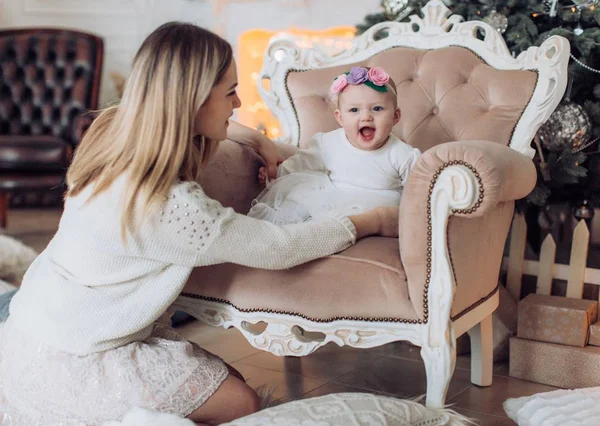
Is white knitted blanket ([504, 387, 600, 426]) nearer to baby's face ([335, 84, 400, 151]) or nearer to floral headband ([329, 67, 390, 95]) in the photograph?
baby's face ([335, 84, 400, 151])

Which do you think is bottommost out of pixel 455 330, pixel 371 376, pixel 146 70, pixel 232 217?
pixel 371 376

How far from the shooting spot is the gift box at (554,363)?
2.23 m

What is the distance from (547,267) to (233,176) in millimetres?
1170

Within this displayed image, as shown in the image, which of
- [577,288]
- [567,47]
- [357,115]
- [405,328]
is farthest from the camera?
[577,288]

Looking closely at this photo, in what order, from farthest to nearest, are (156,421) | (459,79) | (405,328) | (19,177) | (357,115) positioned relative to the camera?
(19,177) < (459,79) < (357,115) < (405,328) < (156,421)

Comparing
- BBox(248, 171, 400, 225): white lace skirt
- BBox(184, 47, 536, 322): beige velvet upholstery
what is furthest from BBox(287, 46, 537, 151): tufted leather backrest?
BBox(248, 171, 400, 225): white lace skirt

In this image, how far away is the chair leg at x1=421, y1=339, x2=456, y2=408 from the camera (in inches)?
68.4

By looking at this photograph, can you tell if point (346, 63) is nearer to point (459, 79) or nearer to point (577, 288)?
point (459, 79)

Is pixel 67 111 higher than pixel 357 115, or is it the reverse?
pixel 357 115

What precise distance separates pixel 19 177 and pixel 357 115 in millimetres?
2502

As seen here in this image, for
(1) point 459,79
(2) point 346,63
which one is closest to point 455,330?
(1) point 459,79

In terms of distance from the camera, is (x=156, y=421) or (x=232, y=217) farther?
(x=232, y=217)

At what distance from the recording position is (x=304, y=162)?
2242 mm

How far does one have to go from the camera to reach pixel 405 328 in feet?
5.80
